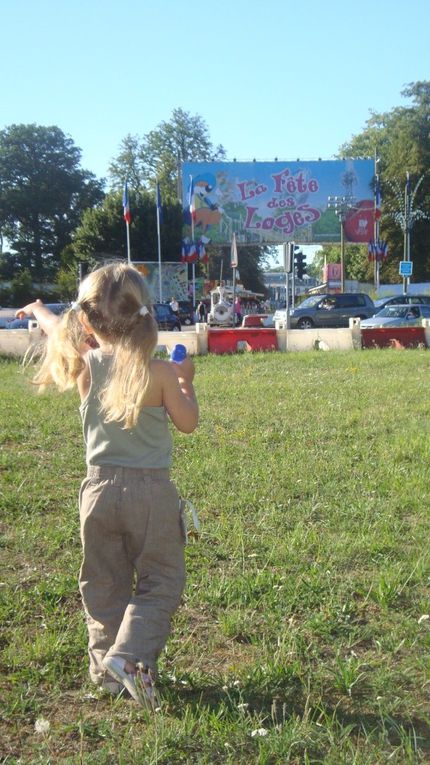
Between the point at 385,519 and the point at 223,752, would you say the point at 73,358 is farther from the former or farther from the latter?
the point at 385,519

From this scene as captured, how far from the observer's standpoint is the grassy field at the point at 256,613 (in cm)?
271

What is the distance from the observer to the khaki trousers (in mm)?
2926

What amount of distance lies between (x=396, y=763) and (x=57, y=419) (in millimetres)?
6707

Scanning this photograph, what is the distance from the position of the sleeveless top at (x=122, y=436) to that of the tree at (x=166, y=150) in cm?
7904

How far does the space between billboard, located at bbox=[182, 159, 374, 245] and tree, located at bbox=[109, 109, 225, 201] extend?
→ 32437 mm

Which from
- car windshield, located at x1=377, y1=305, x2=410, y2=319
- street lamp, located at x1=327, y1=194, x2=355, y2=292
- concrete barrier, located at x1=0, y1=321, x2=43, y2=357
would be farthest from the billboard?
concrete barrier, located at x1=0, y1=321, x2=43, y2=357

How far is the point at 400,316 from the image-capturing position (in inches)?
1067

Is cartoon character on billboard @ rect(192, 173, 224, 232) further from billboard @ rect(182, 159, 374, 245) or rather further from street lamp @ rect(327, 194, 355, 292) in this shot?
street lamp @ rect(327, 194, 355, 292)

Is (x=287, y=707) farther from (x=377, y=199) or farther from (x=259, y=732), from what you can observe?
(x=377, y=199)

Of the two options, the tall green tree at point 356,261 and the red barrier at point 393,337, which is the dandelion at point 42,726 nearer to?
the red barrier at point 393,337

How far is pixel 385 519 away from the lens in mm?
4969

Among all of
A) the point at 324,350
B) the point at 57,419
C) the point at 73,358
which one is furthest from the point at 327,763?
the point at 324,350

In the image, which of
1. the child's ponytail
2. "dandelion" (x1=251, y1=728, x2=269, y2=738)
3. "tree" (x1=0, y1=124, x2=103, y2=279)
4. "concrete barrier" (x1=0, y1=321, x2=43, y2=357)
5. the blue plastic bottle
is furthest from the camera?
"tree" (x1=0, y1=124, x2=103, y2=279)

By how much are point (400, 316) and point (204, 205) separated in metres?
24.1
